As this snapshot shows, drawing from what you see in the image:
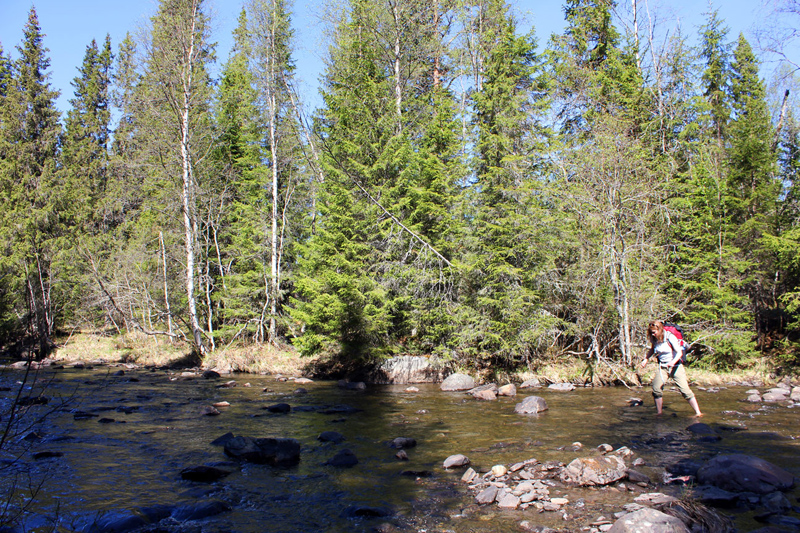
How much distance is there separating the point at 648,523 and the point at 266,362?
743 inches

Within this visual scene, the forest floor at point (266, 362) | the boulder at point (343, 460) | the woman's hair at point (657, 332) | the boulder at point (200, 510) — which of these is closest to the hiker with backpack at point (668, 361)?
the woman's hair at point (657, 332)

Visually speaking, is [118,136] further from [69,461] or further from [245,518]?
[245,518]

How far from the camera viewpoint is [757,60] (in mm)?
21312

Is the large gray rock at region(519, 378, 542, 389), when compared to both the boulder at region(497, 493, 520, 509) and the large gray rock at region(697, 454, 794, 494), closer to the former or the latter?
the large gray rock at region(697, 454, 794, 494)

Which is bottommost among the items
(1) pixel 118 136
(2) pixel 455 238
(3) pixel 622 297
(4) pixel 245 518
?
(4) pixel 245 518

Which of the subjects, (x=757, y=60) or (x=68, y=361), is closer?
(x=757, y=60)

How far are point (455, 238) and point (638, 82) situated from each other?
13.0 m

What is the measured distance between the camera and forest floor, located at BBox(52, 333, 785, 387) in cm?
1555

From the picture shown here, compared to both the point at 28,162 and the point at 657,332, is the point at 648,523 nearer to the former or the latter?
the point at 657,332

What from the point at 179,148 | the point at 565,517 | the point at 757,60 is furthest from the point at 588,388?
the point at 179,148

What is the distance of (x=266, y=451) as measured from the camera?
24.6 ft

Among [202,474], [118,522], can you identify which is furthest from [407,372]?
[118,522]

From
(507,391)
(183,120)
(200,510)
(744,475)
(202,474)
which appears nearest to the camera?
(200,510)

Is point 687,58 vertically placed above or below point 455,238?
above
